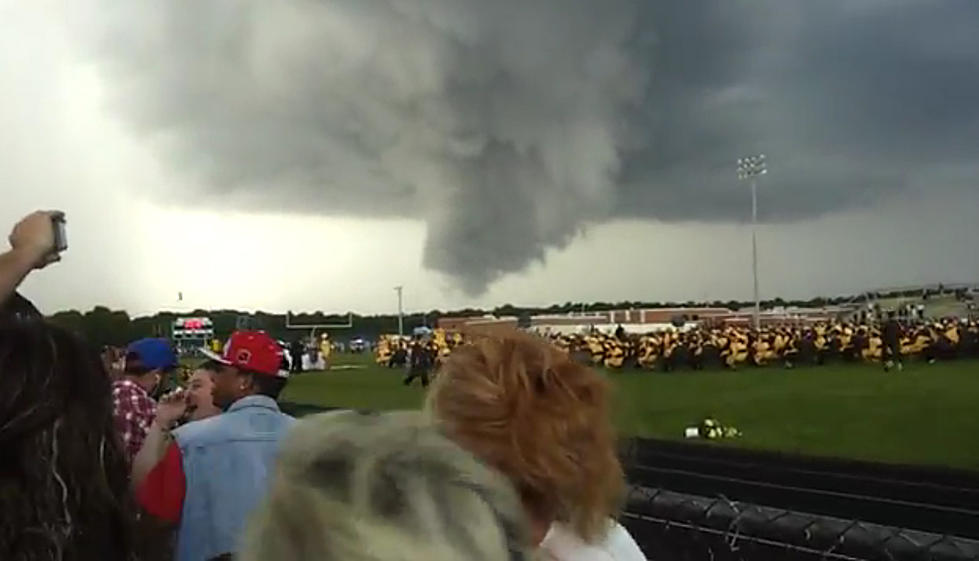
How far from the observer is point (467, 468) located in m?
1.44

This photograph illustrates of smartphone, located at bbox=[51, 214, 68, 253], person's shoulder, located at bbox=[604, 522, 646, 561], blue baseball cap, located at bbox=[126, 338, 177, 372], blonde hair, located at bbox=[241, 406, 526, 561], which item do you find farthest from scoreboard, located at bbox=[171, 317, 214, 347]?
blonde hair, located at bbox=[241, 406, 526, 561]

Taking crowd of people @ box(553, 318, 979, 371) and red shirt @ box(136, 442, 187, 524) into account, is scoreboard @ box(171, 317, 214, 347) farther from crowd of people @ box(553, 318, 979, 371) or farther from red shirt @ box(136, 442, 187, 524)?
red shirt @ box(136, 442, 187, 524)

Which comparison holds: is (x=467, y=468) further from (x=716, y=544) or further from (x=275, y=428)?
(x=716, y=544)

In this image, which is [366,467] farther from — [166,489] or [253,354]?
[253,354]

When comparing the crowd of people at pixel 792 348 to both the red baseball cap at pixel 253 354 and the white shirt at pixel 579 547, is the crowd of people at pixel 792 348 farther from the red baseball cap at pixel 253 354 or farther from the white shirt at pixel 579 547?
the white shirt at pixel 579 547

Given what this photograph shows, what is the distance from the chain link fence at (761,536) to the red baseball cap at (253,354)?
1.82m

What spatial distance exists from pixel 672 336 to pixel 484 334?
61.5 metres

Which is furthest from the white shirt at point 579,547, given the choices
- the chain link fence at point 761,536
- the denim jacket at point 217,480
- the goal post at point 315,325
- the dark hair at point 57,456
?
the goal post at point 315,325

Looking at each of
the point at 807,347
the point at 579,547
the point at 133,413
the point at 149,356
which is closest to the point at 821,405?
the point at 807,347

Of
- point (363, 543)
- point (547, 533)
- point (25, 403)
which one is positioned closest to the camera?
point (363, 543)

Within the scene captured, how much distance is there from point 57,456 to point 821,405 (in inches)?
1354

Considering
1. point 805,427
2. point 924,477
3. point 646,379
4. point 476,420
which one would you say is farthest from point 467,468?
point 646,379

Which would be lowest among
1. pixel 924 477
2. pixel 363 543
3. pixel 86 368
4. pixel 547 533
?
pixel 924 477

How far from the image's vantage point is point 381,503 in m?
1.34
